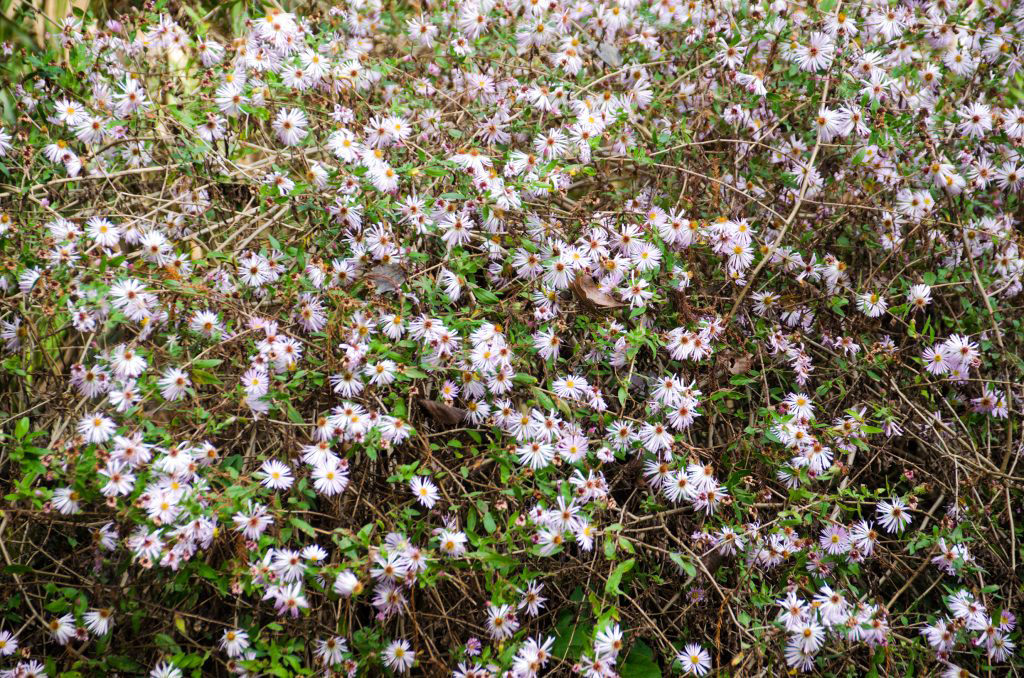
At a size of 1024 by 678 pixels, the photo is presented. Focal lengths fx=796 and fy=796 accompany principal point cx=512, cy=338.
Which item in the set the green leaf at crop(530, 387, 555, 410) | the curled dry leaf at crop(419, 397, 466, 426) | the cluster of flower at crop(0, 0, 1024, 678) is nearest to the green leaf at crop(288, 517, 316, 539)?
the cluster of flower at crop(0, 0, 1024, 678)

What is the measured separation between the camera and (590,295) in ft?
6.96

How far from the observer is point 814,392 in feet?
7.64

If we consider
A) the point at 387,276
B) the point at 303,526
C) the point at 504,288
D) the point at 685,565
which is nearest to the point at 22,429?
the point at 303,526

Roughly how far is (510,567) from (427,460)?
329 mm

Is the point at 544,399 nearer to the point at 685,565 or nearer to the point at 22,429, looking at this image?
the point at 685,565

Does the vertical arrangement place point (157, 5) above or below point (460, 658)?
above

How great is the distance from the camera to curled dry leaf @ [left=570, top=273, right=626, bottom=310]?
2.12 m

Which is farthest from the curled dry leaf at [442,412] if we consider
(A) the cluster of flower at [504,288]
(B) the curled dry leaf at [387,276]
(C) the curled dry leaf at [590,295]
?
(C) the curled dry leaf at [590,295]

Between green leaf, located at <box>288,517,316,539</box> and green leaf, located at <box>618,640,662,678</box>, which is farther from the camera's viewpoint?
green leaf, located at <box>618,640,662,678</box>

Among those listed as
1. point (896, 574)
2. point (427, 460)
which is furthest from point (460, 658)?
point (896, 574)

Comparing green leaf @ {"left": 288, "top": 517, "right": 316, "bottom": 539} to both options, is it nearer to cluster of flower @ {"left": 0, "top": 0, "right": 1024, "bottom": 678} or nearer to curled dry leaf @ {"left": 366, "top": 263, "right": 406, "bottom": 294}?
cluster of flower @ {"left": 0, "top": 0, "right": 1024, "bottom": 678}

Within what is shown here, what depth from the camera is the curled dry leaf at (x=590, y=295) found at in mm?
2121

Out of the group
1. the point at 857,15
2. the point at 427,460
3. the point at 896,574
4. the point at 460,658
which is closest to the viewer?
the point at 460,658

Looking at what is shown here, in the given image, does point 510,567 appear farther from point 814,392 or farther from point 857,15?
point 857,15
